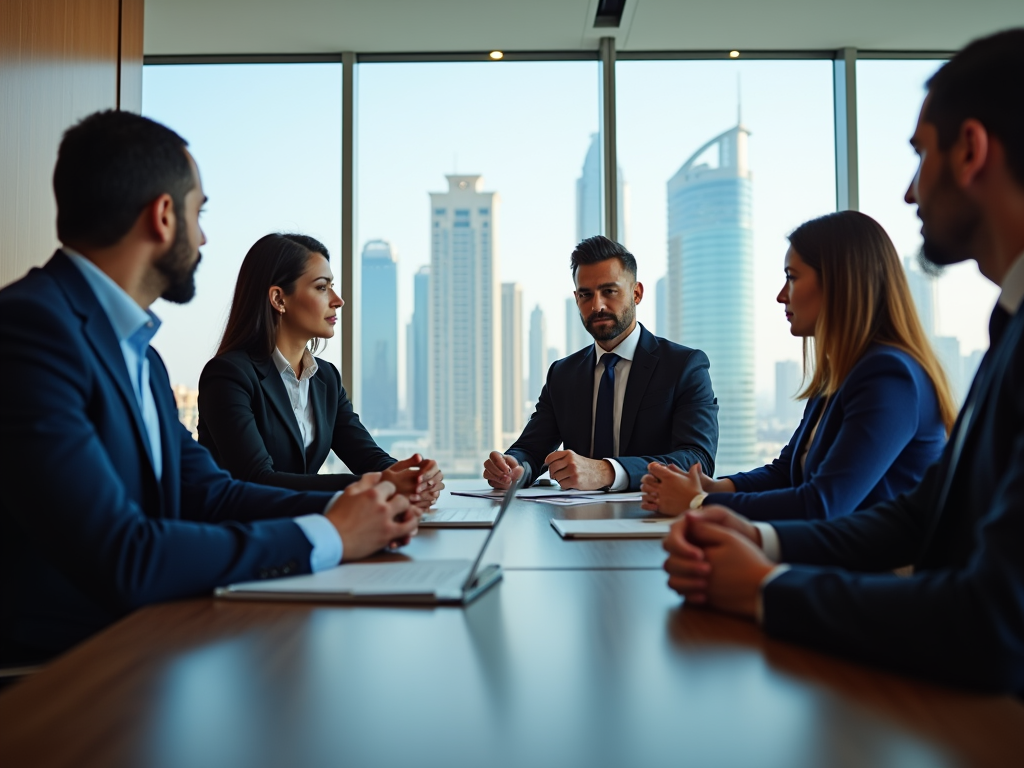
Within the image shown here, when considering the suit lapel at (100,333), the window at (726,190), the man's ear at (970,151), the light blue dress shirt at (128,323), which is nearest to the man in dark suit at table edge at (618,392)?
the window at (726,190)

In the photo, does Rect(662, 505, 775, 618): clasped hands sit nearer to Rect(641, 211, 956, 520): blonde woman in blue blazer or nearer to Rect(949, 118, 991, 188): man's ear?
Rect(949, 118, 991, 188): man's ear

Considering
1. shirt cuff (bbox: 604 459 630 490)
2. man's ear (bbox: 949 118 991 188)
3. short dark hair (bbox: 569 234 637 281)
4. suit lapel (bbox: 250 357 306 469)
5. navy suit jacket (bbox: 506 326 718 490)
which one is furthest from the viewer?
short dark hair (bbox: 569 234 637 281)

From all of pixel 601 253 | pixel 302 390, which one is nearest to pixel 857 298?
pixel 601 253

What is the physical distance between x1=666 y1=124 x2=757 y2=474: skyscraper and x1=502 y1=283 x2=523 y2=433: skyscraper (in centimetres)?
99

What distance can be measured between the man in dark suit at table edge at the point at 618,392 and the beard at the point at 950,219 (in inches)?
73.4

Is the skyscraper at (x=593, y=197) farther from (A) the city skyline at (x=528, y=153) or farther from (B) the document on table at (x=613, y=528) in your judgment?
(B) the document on table at (x=613, y=528)

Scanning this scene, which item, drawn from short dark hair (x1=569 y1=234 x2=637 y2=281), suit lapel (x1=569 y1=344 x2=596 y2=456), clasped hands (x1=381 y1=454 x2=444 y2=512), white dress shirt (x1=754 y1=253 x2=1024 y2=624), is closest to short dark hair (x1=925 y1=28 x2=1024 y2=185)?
white dress shirt (x1=754 y1=253 x2=1024 y2=624)

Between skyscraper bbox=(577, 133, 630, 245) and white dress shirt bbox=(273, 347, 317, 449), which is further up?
skyscraper bbox=(577, 133, 630, 245)

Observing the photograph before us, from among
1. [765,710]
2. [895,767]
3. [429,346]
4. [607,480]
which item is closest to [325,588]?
[765,710]

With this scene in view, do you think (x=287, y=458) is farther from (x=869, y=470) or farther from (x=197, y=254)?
(x=869, y=470)

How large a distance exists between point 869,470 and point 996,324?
68cm

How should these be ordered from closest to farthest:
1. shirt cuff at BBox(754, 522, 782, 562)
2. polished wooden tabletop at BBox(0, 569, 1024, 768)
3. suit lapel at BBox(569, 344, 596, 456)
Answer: polished wooden tabletop at BBox(0, 569, 1024, 768) < shirt cuff at BBox(754, 522, 782, 562) < suit lapel at BBox(569, 344, 596, 456)

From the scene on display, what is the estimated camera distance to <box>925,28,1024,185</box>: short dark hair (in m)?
1.21

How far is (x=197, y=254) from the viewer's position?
1874 millimetres
